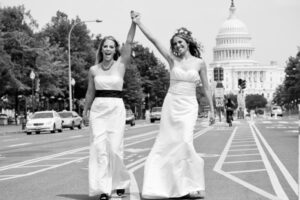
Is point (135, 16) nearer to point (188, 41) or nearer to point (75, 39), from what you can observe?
point (188, 41)

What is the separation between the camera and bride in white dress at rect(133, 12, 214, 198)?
945 centimetres

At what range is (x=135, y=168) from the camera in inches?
572

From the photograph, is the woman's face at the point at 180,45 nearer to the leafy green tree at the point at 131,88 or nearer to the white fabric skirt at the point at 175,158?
the white fabric skirt at the point at 175,158

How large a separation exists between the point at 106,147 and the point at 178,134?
34.3 inches

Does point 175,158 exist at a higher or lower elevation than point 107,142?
lower

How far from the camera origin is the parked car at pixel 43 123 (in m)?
44.2

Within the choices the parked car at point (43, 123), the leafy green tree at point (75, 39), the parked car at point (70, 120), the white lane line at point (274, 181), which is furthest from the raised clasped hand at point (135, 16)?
the leafy green tree at point (75, 39)

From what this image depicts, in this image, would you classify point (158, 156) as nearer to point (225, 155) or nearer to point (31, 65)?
point (225, 155)

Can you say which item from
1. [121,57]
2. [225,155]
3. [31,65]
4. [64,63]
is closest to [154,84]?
[64,63]

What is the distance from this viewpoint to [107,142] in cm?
982

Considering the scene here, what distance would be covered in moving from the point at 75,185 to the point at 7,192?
1.16 metres

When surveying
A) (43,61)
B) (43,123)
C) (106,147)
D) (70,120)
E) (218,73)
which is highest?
(43,61)

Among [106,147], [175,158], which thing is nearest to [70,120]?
[106,147]

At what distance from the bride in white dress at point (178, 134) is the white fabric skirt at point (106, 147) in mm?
412
